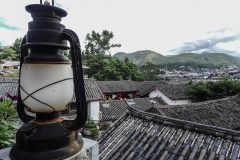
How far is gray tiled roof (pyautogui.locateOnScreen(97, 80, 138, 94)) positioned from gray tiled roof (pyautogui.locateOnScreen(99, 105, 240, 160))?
85.9ft

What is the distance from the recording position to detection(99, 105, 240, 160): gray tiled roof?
537 centimetres

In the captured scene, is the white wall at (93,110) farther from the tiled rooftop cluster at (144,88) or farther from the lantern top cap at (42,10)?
the lantern top cap at (42,10)

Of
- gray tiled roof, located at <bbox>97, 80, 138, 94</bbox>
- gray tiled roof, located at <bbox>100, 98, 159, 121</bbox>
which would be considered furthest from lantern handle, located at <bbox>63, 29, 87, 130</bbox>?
gray tiled roof, located at <bbox>97, 80, 138, 94</bbox>

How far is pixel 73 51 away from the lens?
1164 millimetres

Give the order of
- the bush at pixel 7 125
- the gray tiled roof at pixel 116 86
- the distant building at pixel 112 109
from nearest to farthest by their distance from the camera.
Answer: the bush at pixel 7 125 < the distant building at pixel 112 109 < the gray tiled roof at pixel 116 86

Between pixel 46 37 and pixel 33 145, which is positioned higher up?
pixel 46 37

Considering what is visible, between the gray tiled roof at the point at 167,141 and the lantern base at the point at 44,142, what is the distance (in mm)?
4754

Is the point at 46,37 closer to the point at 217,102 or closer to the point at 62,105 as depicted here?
the point at 62,105

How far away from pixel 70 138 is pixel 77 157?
12cm

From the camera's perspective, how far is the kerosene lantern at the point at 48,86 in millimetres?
1126

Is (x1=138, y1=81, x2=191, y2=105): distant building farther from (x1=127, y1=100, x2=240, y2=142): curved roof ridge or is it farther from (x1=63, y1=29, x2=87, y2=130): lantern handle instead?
(x1=63, y1=29, x2=87, y2=130): lantern handle

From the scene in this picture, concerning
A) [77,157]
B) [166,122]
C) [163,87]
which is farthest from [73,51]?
[163,87]

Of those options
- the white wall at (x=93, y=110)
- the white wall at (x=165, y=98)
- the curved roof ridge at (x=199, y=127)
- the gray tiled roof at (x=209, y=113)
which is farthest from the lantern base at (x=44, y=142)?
the white wall at (x=165, y=98)

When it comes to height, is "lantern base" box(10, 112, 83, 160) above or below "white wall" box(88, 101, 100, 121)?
above
